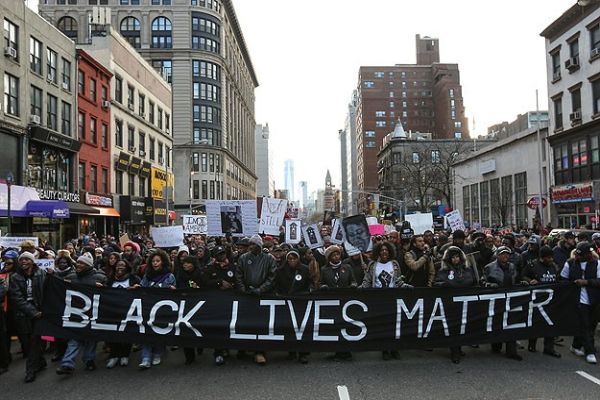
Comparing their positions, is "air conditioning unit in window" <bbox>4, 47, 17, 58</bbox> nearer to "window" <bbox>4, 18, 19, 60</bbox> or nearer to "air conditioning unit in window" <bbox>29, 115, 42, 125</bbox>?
"window" <bbox>4, 18, 19, 60</bbox>

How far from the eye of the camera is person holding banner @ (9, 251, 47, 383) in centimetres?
722

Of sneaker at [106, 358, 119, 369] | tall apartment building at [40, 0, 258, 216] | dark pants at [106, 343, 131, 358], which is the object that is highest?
tall apartment building at [40, 0, 258, 216]

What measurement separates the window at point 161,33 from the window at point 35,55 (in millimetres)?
45770

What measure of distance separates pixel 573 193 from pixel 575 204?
899 millimetres

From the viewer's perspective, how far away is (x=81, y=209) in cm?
3008

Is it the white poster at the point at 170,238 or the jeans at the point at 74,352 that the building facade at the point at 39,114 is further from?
the jeans at the point at 74,352

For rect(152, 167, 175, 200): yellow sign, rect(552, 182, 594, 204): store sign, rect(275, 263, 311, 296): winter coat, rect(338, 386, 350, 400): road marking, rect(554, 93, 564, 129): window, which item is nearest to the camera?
rect(338, 386, 350, 400): road marking

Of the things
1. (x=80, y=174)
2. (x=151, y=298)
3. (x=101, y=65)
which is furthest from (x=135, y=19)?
(x=151, y=298)

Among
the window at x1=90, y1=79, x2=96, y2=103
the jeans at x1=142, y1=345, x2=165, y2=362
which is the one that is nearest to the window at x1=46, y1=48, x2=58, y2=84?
the window at x1=90, y1=79, x2=96, y2=103

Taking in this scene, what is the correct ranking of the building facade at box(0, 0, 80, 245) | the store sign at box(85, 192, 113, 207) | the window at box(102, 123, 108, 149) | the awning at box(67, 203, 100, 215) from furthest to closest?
the window at box(102, 123, 108, 149), the store sign at box(85, 192, 113, 207), the awning at box(67, 203, 100, 215), the building facade at box(0, 0, 80, 245)

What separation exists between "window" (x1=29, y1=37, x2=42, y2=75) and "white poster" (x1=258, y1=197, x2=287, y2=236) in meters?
19.0

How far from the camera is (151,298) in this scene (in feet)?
24.8

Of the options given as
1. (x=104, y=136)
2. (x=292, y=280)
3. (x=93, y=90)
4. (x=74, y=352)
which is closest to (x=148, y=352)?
(x=74, y=352)

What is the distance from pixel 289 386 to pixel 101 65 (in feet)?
109
